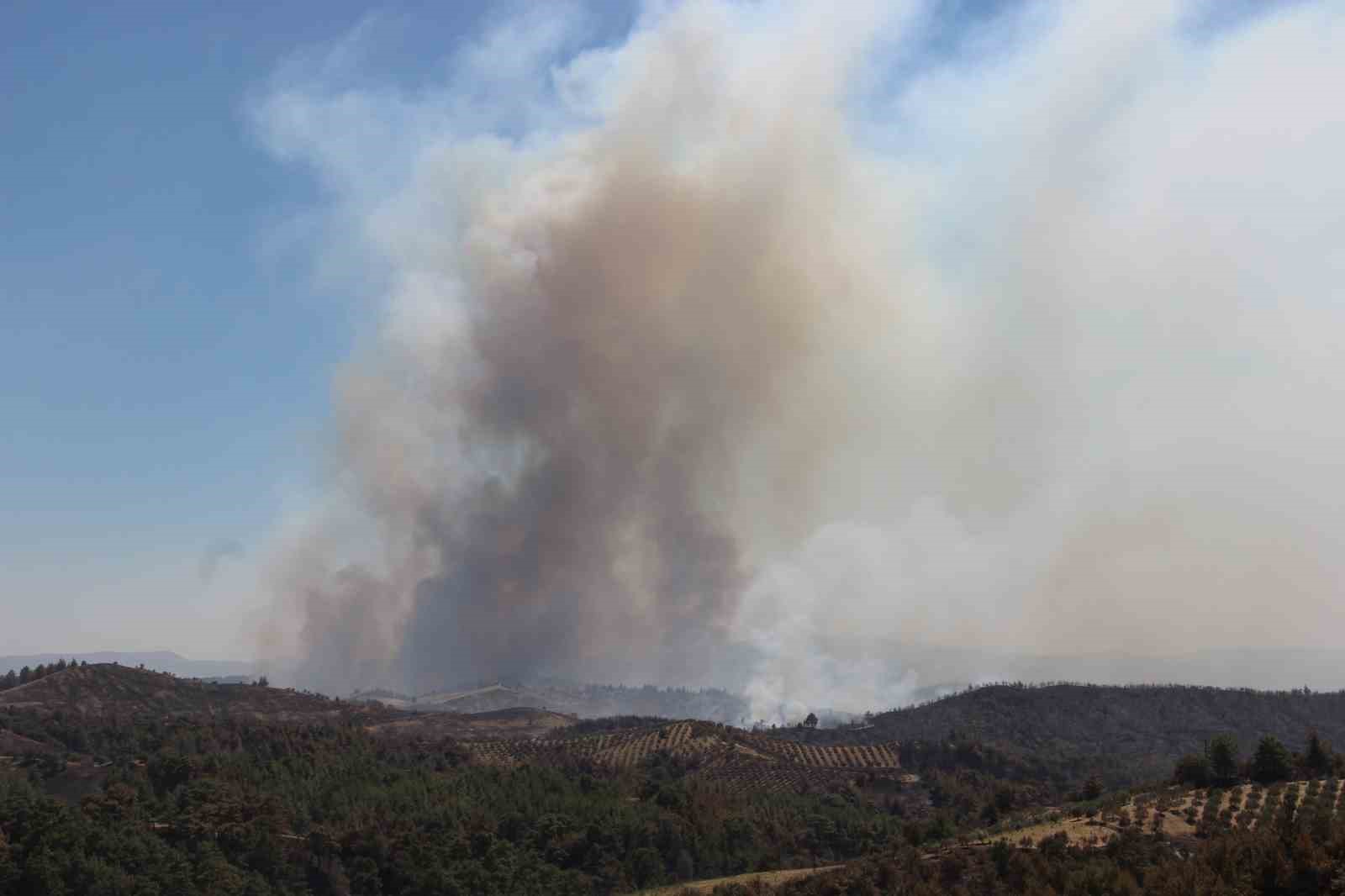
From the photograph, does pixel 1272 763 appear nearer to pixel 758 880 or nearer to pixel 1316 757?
pixel 1316 757

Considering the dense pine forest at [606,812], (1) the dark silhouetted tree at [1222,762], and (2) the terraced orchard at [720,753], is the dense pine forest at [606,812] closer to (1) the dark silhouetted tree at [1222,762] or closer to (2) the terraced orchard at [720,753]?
(1) the dark silhouetted tree at [1222,762]

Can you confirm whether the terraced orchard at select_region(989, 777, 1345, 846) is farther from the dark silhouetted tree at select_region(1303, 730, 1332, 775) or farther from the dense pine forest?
the dark silhouetted tree at select_region(1303, 730, 1332, 775)

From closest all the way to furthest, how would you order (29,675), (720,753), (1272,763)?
1. (1272,763)
2. (720,753)
3. (29,675)

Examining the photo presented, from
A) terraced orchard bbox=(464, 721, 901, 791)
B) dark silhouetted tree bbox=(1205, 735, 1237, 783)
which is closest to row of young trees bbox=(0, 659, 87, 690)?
terraced orchard bbox=(464, 721, 901, 791)

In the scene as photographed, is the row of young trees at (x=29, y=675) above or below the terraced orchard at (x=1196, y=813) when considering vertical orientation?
above

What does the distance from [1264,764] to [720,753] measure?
59.4m

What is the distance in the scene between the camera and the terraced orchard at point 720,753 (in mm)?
98625

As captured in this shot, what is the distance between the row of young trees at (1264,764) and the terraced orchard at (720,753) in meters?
45.2

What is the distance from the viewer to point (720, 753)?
344 ft

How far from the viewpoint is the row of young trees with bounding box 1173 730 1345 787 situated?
→ 168ft

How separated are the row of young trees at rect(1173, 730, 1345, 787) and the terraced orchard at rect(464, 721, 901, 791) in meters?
45.2

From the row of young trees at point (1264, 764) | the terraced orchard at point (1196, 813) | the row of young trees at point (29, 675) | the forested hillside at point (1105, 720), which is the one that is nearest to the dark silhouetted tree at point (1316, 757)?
the row of young trees at point (1264, 764)

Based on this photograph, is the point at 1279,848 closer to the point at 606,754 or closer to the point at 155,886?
the point at 155,886

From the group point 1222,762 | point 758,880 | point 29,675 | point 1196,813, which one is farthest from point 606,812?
point 29,675
